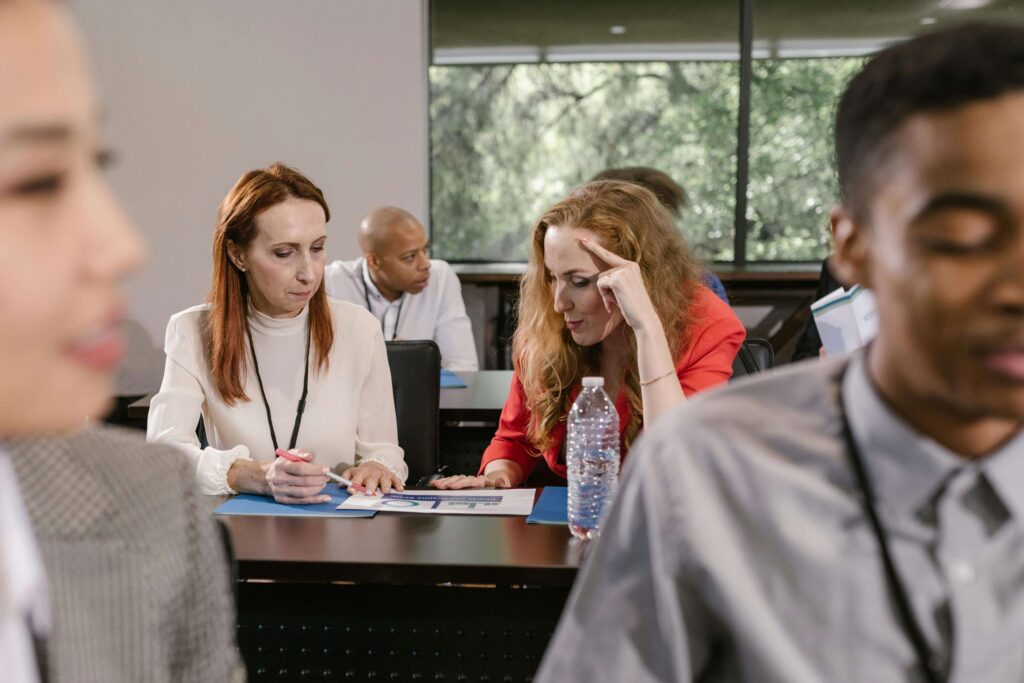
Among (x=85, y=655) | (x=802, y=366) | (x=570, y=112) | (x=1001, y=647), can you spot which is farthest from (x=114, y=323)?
(x=570, y=112)

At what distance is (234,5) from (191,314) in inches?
156

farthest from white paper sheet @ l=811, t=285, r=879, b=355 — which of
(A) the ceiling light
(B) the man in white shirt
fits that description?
(A) the ceiling light

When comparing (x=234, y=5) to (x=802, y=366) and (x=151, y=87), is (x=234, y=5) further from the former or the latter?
(x=802, y=366)

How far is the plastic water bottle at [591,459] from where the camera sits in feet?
5.75

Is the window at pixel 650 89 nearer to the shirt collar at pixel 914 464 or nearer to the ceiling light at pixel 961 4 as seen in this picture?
the ceiling light at pixel 961 4

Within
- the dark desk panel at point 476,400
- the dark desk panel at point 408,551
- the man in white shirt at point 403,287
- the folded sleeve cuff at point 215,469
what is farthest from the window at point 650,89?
the dark desk panel at point 408,551

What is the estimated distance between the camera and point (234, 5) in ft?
Answer: 19.2

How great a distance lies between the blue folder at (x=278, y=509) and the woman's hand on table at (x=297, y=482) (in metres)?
0.02

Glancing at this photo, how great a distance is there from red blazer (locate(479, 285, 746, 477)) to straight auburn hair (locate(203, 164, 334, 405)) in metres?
0.52

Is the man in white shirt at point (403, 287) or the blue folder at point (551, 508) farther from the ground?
the man in white shirt at point (403, 287)

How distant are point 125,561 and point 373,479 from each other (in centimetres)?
127

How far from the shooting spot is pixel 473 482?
2182 mm

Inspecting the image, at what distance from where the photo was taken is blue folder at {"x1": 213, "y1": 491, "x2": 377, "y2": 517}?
73.9 inches

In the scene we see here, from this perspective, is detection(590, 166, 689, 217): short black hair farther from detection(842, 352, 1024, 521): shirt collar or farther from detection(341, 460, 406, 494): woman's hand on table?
detection(842, 352, 1024, 521): shirt collar
